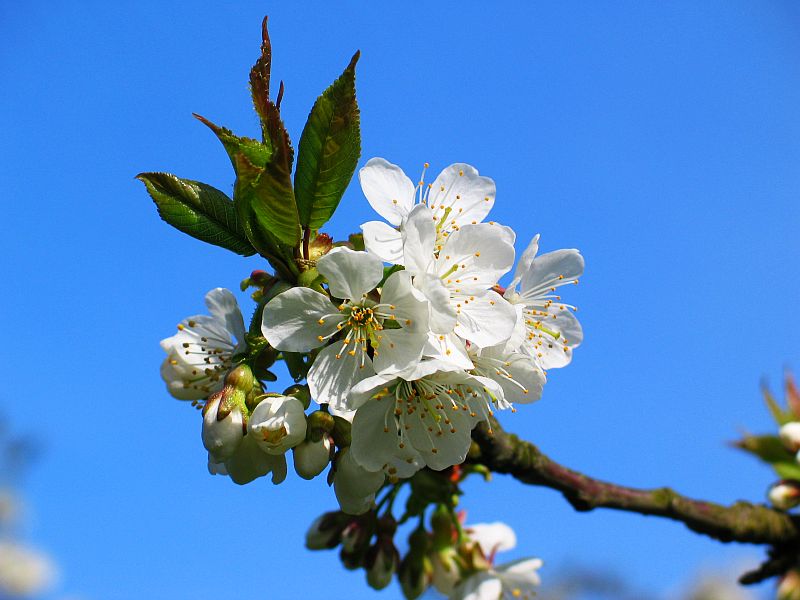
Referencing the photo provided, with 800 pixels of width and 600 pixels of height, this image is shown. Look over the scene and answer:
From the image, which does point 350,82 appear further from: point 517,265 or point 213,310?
point 213,310

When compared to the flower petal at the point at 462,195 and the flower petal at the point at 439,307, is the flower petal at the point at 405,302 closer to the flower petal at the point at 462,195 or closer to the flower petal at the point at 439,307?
the flower petal at the point at 439,307

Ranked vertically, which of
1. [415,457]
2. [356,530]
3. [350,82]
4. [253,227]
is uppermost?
[350,82]

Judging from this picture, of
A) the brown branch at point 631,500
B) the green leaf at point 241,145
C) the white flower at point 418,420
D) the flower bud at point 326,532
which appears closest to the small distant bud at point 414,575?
the flower bud at point 326,532

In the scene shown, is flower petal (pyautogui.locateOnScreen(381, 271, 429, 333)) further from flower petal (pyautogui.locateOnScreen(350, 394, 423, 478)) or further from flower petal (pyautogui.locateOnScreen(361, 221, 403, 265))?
flower petal (pyautogui.locateOnScreen(350, 394, 423, 478))

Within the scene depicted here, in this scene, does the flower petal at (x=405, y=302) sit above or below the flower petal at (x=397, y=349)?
above

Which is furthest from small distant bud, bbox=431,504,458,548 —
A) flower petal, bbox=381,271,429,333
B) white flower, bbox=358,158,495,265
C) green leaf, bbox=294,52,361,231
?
green leaf, bbox=294,52,361,231

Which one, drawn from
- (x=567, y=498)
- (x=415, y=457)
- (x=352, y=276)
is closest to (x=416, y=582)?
(x=567, y=498)

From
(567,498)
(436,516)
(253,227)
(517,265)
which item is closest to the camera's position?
(253,227)
